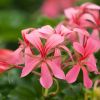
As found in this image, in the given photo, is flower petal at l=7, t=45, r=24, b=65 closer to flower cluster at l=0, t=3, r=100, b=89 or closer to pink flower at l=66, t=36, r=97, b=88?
flower cluster at l=0, t=3, r=100, b=89

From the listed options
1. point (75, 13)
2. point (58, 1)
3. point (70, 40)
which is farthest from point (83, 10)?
point (58, 1)

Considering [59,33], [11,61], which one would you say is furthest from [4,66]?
[59,33]

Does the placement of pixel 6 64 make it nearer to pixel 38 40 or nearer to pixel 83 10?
pixel 38 40

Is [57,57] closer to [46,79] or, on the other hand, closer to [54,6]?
[46,79]

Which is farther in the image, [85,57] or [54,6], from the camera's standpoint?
[54,6]

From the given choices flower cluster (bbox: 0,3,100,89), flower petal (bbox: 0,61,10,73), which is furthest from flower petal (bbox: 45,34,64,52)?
flower petal (bbox: 0,61,10,73)
